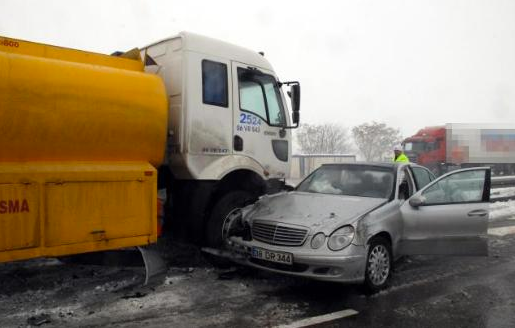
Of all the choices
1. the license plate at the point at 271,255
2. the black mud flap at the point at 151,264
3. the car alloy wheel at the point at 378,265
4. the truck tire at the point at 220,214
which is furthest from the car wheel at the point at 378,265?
the black mud flap at the point at 151,264

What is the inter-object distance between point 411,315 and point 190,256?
3502mm

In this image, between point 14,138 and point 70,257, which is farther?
point 70,257

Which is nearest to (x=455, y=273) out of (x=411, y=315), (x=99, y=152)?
(x=411, y=315)

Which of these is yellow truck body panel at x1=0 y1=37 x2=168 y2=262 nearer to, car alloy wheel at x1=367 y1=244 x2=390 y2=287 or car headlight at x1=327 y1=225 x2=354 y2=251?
car headlight at x1=327 y1=225 x2=354 y2=251

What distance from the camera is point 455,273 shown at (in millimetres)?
5969

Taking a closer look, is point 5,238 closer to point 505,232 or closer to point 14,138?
point 14,138

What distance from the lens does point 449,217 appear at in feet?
18.9

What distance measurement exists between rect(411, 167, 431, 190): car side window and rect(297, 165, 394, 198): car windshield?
22.7 inches

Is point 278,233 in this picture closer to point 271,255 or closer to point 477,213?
point 271,255

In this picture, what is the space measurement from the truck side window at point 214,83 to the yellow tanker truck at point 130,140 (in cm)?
2

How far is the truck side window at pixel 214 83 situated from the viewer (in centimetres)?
586

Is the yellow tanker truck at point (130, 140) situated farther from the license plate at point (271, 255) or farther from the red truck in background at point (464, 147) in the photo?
the red truck in background at point (464, 147)

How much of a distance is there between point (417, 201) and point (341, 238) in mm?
1443

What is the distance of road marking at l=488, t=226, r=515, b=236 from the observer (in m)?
8.85
